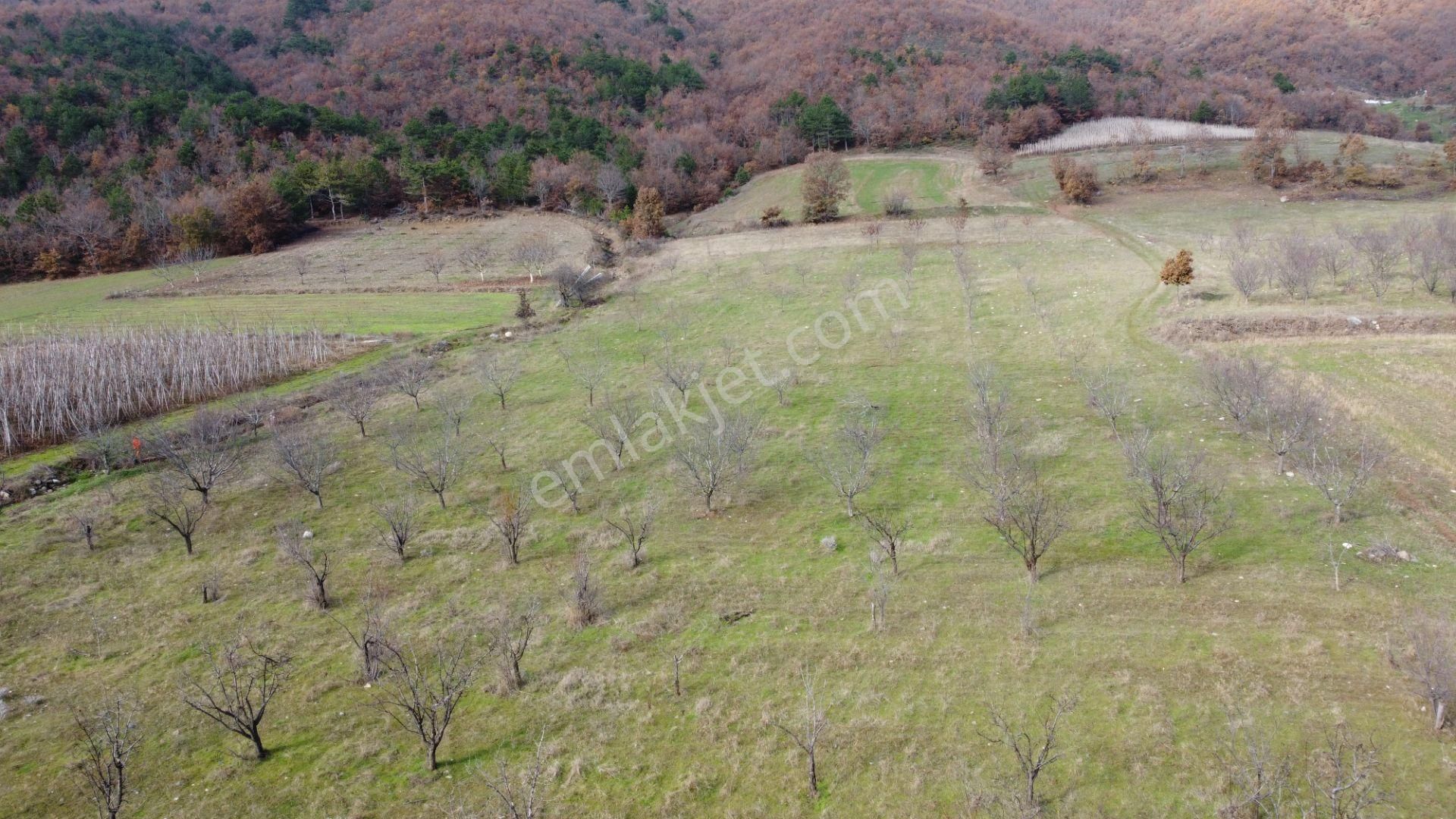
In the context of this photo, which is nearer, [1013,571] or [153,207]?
[1013,571]

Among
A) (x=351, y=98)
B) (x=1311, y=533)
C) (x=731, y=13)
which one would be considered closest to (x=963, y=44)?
(x=731, y=13)

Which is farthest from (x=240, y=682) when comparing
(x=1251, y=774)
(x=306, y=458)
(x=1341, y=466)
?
(x=1341, y=466)

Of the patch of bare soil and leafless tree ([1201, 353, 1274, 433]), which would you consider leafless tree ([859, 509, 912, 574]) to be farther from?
the patch of bare soil

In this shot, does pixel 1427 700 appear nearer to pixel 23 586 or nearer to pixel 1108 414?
pixel 1108 414

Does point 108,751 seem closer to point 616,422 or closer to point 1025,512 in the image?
point 616,422

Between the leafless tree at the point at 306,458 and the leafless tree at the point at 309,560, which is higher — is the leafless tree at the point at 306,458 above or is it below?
above

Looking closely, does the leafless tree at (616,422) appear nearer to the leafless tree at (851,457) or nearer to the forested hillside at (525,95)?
the leafless tree at (851,457)

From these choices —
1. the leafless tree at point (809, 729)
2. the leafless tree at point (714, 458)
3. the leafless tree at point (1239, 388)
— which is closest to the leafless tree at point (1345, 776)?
the leafless tree at point (809, 729)
